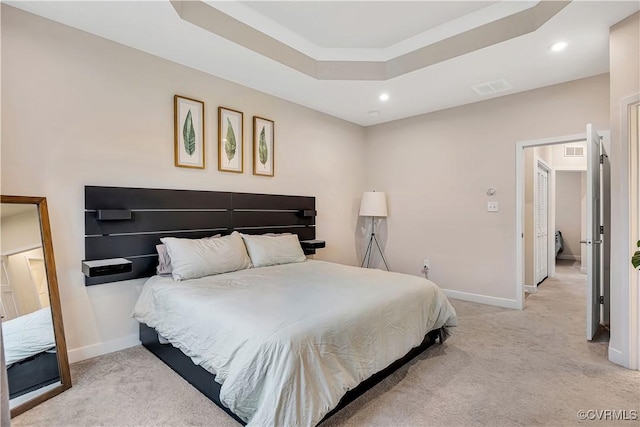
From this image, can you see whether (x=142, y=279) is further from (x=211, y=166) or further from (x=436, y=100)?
(x=436, y=100)

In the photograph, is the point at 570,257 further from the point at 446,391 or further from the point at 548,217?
the point at 446,391

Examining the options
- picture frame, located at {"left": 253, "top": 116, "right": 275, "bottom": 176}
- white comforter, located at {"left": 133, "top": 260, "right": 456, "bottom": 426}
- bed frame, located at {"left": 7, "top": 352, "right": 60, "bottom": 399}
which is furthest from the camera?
picture frame, located at {"left": 253, "top": 116, "right": 275, "bottom": 176}

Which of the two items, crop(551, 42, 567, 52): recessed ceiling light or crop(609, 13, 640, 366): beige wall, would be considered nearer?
crop(609, 13, 640, 366): beige wall

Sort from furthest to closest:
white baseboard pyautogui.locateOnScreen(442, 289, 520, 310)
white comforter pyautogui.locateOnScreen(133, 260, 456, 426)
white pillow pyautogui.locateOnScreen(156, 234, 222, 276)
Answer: white baseboard pyautogui.locateOnScreen(442, 289, 520, 310)
white pillow pyautogui.locateOnScreen(156, 234, 222, 276)
white comforter pyautogui.locateOnScreen(133, 260, 456, 426)

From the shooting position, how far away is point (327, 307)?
6.59 feet

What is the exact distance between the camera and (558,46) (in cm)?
281

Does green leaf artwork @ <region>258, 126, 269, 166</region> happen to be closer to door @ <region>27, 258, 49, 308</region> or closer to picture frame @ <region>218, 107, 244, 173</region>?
picture frame @ <region>218, 107, 244, 173</region>

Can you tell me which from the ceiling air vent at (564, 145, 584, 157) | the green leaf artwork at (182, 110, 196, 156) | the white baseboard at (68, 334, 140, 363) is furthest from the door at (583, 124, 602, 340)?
the white baseboard at (68, 334, 140, 363)

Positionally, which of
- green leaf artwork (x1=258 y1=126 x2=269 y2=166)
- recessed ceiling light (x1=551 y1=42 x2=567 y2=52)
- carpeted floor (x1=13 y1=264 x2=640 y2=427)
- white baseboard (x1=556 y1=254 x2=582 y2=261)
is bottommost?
carpeted floor (x1=13 y1=264 x2=640 y2=427)

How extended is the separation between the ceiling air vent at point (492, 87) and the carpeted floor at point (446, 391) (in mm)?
2727

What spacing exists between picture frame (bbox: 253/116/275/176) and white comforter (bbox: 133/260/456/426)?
4.87 feet

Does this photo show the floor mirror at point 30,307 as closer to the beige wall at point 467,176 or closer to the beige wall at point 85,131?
the beige wall at point 85,131

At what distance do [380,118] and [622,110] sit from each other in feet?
9.79

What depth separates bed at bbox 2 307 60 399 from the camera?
6.63ft
